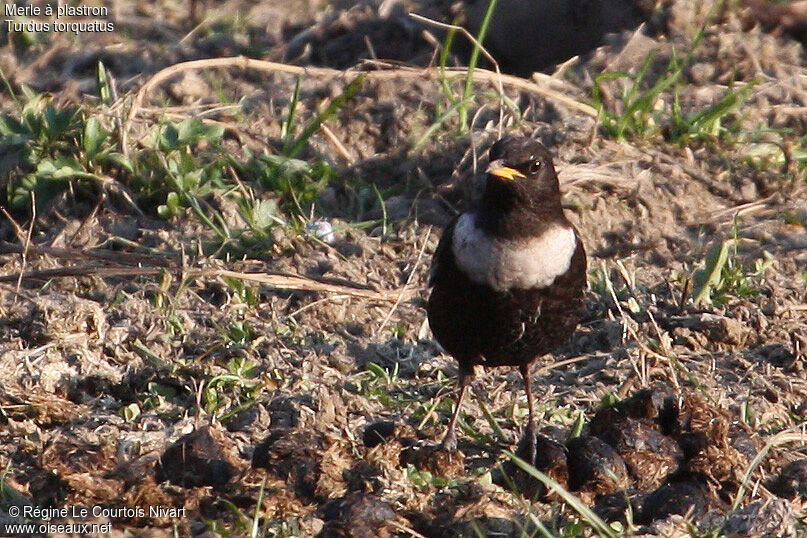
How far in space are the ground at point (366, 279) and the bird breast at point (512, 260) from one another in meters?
0.56

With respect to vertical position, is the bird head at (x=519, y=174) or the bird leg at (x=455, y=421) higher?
the bird head at (x=519, y=174)

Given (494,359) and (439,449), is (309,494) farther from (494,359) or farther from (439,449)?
(494,359)

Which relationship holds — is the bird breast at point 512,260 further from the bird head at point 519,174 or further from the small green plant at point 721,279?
the small green plant at point 721,279

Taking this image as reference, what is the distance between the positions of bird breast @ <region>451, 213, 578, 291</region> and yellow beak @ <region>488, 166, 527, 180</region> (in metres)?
0.23

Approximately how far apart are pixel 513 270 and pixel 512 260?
0.04 m

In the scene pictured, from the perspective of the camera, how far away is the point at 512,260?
4.68m

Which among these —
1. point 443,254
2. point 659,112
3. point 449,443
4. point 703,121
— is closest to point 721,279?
point 703,121

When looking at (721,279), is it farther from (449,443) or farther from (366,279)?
(449,443)

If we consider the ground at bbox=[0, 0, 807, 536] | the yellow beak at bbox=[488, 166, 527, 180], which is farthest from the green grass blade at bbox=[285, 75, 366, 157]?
the yellow beak at bbox=[488, 166, 527, 180]

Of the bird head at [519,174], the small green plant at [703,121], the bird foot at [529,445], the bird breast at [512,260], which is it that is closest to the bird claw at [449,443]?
the bird foot at [529,445]

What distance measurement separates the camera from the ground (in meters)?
4.24

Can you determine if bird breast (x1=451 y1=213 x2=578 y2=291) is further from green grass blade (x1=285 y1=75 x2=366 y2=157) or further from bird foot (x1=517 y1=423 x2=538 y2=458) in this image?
green grass blade (x1=285 y1=75 x2=366 y2=157)

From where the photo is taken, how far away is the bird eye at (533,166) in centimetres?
475

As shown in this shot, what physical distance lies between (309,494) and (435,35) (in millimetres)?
3940
